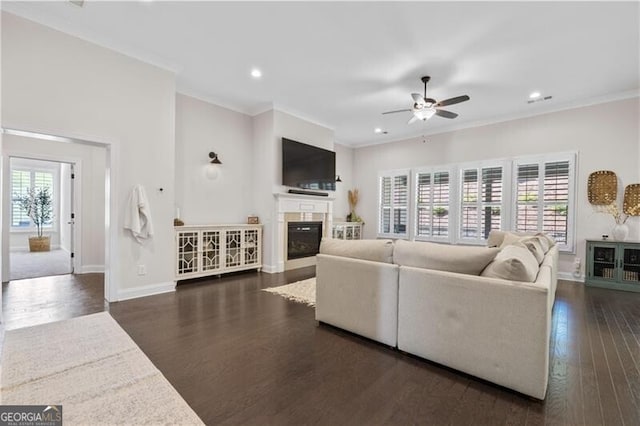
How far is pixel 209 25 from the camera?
10.3ft

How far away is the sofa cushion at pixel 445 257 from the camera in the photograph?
203 cm

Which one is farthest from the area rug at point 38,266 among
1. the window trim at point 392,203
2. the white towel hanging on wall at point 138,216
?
the window trim at point 392,203

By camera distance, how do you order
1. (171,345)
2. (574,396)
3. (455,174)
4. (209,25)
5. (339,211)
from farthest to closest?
(339,211) < (455,174) < (209,25) < (171,345) < (574,396)

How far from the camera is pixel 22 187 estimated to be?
865cm

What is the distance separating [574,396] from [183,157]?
212 inches

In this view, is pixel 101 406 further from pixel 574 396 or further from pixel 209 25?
pixel 209 25

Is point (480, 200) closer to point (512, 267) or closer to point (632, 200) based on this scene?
point (632, 200)

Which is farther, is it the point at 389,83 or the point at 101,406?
the point at 389,83

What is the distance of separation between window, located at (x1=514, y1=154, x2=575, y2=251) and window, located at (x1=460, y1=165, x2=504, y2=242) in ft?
1.09

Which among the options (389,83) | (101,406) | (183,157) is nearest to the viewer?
(101,406)

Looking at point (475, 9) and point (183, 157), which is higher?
point (475, 9)

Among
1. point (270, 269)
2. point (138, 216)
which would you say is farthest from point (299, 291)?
point (138, 216)

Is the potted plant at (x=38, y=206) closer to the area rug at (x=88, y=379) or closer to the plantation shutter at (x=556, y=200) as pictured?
the area rug at (x=88, y=379)

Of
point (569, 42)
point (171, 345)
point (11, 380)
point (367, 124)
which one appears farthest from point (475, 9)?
point (11, 380)
